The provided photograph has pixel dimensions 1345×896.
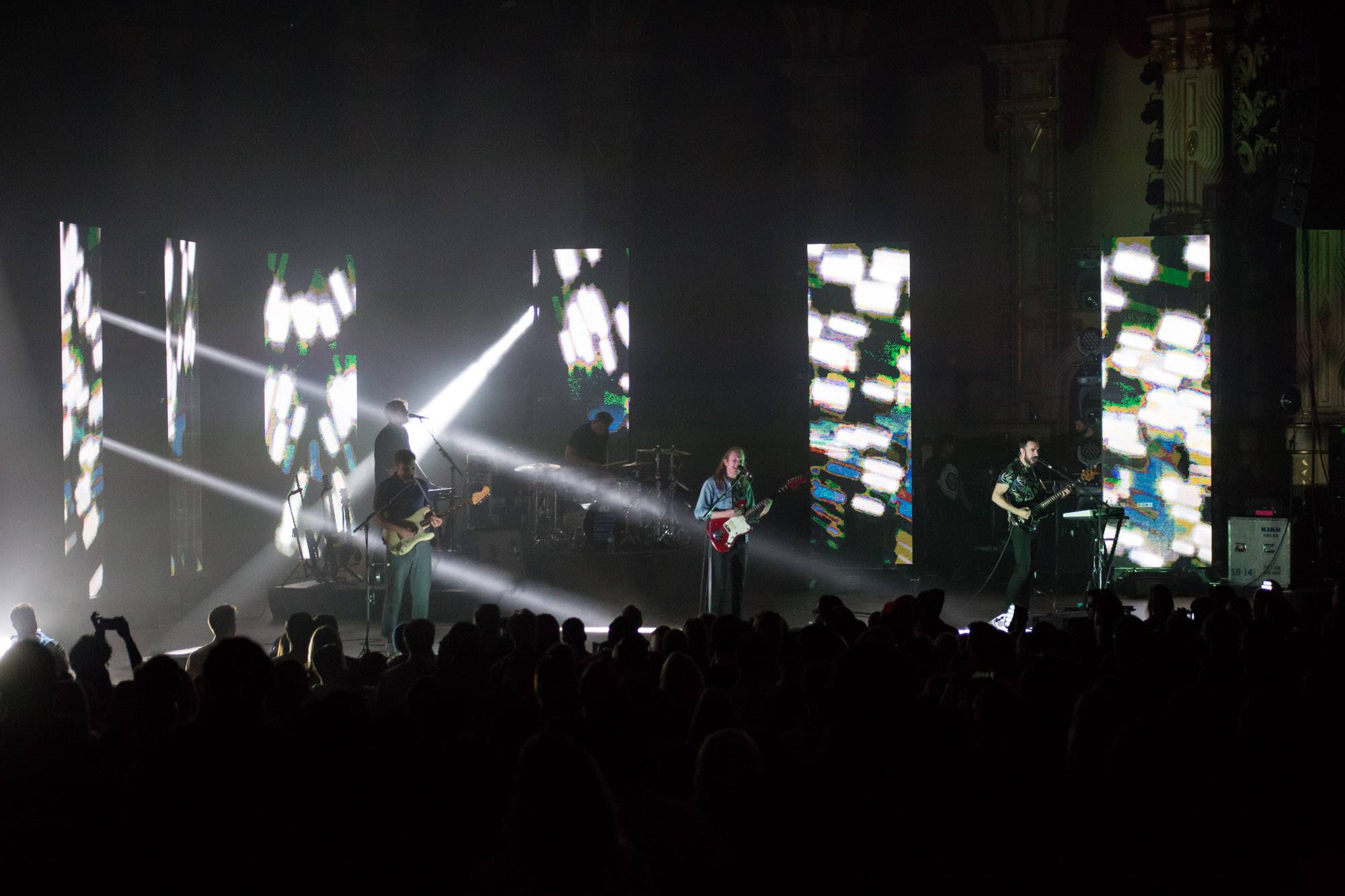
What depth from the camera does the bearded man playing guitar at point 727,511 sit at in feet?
34.0

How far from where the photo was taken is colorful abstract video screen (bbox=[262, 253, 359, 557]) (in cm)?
1438

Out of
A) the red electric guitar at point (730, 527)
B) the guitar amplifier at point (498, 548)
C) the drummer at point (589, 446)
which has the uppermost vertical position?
the drummer at point (589, 446)

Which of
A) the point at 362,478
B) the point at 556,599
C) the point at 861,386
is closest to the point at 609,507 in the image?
the point at 556,599

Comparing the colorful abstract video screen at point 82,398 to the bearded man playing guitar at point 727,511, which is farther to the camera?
the colorful abstract video screen at point 82,398

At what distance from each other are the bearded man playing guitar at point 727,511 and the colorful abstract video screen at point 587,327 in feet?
12.7

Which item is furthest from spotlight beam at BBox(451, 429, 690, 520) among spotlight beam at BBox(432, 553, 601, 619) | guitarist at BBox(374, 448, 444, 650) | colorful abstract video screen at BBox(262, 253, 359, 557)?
guitarist at BBox(374, 448, 444, 650)

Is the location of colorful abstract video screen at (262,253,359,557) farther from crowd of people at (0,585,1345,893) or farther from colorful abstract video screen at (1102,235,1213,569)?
crowd of people at (0,585,1345,893)

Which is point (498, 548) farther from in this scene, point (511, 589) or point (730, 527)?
point (730, 527)

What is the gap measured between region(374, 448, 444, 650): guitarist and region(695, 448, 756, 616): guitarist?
217 cm

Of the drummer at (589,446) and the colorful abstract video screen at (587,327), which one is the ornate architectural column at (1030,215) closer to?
the colorful abstract video screen at (587,327)

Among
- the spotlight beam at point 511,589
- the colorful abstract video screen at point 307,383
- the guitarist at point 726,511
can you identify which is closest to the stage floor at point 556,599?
the spotlight beam at point 511,589

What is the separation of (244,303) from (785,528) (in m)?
6.74

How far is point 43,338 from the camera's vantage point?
35.4 ft

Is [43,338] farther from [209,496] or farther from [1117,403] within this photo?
[1117,403]
